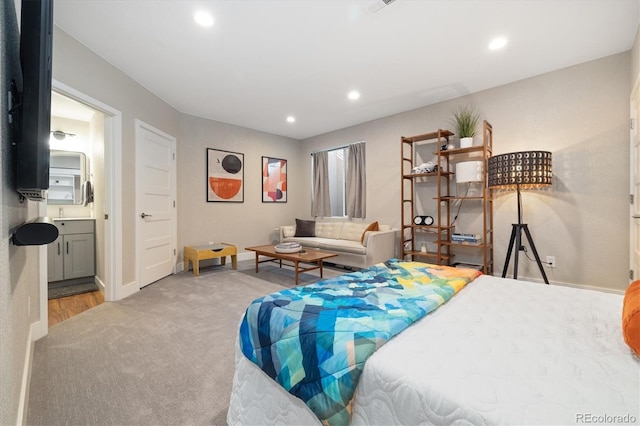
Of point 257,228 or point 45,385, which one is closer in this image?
point 45,385

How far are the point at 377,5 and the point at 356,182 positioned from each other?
3309 mm

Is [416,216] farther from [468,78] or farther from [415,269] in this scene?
[415,269]

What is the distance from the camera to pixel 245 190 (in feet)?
17.9

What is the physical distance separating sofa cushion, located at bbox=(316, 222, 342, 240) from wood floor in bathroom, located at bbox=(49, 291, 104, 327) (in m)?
3.50

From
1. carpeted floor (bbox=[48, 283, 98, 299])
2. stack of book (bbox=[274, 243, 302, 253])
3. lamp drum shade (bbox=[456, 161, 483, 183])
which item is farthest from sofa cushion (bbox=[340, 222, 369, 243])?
carpeted floor (bbox=[48, 283, 98, 299])

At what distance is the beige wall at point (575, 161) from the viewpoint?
2.90 metres

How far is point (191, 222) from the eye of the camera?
15.4ft

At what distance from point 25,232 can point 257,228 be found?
472 cm

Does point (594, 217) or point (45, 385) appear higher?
point (594, 217)

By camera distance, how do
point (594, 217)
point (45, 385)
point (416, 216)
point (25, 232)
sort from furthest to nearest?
point (416, 216) → point (594, 217) → point (45, 385) → point (25, 232)

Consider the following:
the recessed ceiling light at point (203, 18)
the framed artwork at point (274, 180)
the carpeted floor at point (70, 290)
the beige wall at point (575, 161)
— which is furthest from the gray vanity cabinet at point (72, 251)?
the beige wall at point (575, 161)

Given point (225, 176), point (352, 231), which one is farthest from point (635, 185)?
point (225, 176)

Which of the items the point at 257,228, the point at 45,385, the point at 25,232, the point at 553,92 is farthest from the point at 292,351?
the point at 257,228

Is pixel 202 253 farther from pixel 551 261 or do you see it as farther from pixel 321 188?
pixel 551 261
